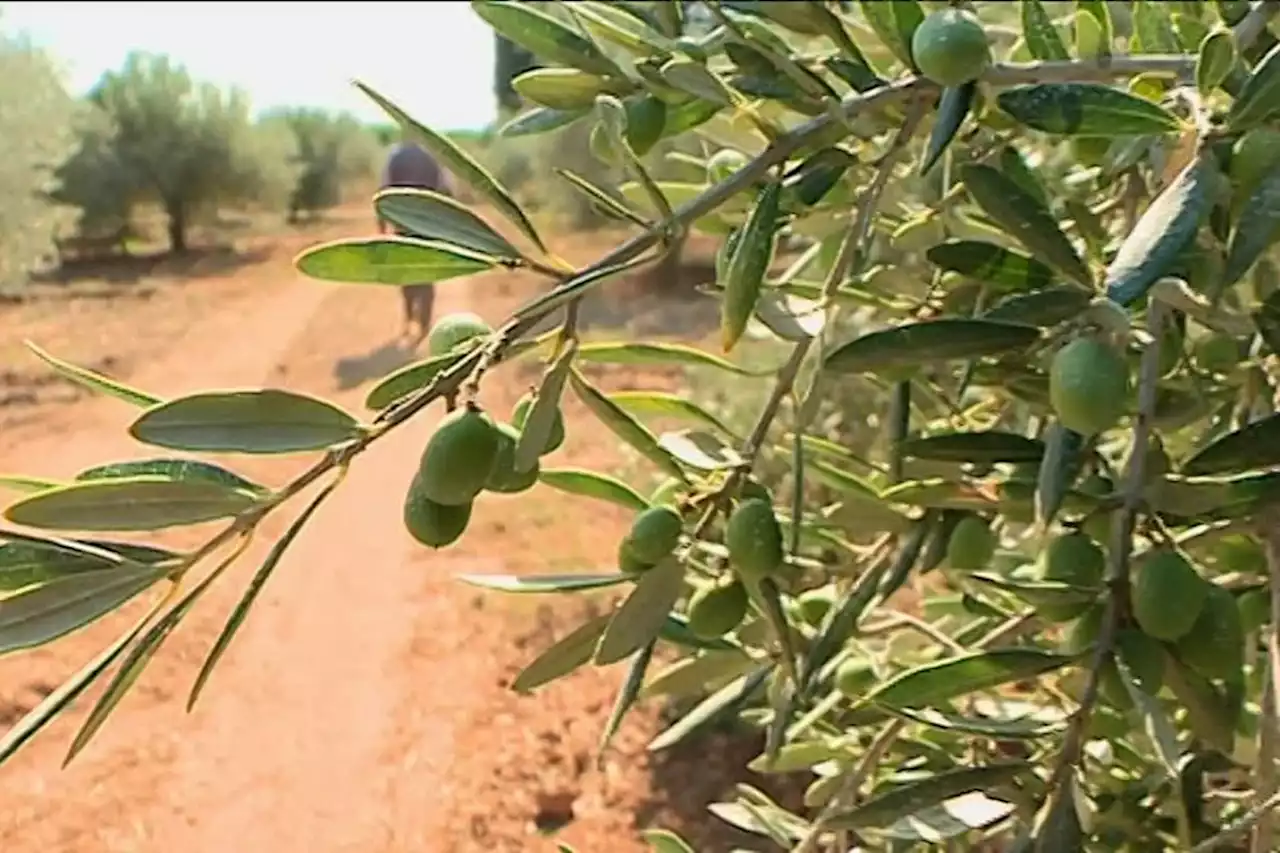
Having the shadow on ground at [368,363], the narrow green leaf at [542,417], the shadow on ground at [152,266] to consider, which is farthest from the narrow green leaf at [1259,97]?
the shadow on ground at [152,266]

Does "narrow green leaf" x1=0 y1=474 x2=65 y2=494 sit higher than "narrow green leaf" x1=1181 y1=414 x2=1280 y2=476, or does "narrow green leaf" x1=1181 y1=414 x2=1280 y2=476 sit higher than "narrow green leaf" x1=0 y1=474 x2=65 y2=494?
"narrow green leaf" x1=1181 y1=414 x2=1280 y2=476

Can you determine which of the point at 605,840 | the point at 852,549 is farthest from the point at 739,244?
the point at 605,840

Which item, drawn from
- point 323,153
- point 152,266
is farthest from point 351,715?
point 323,153

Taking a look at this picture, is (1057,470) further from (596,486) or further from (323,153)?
(323,153)

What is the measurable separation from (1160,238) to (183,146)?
371 inches

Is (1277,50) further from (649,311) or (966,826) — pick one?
(649,311)

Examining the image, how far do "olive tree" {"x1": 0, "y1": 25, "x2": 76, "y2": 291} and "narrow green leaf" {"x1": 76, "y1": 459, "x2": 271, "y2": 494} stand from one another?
3716mm

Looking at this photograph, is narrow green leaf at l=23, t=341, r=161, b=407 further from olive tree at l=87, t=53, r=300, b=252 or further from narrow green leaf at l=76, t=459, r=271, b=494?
olive tree at l=87, t=53, r=300, b=252

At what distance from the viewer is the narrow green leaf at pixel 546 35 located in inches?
20.3

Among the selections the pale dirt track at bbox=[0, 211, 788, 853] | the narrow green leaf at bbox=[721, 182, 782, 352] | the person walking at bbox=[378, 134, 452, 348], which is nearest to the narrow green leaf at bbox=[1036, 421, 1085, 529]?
the narrow green leaf at bbox=[721, 182, 782, 352]

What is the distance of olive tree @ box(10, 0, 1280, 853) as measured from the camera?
345 mm

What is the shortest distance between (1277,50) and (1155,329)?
85 millimetres

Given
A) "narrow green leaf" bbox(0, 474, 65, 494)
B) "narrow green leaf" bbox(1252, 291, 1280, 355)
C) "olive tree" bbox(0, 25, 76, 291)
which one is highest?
"narrow green leaf" bbox(1252, 291, 1280, 355)

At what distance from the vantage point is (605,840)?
113cm
